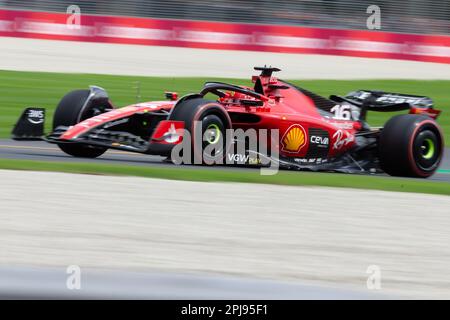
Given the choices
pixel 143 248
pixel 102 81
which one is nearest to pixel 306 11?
pixel 102 81

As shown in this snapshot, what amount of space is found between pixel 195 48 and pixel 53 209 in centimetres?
1506

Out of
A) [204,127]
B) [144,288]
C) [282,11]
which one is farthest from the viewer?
[282,11]

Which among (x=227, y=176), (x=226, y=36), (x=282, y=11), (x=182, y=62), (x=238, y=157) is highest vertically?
(x=282, y=11)

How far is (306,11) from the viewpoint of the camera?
72.9ft

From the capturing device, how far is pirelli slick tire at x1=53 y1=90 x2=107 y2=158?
955cm

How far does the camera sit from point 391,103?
1035 centimetres

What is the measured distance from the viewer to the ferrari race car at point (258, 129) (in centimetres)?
902

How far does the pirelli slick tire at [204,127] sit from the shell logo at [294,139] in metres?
0.66

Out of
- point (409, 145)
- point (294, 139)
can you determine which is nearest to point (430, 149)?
point (409, 145)

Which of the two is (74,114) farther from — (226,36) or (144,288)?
(226,36)

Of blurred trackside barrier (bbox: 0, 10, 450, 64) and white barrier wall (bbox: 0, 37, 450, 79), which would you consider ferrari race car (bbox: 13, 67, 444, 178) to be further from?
blurred trackside barrier (bbox: 0, 10, 450, 64)

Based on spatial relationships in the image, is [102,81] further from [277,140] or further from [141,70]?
[277,140]

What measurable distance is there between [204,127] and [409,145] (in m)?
2.14

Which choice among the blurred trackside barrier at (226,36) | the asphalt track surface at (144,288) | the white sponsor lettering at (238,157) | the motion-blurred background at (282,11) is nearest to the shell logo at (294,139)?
the white sponsor lettering at (238,157)
